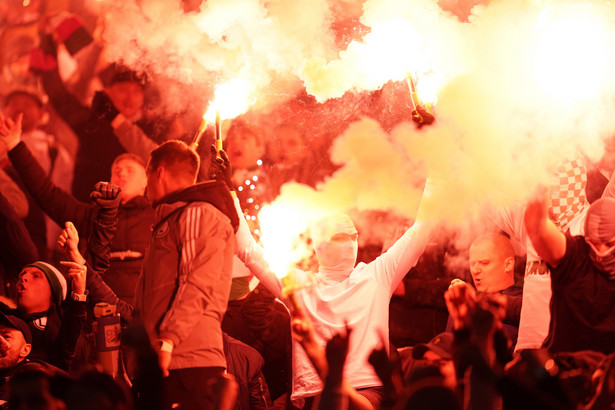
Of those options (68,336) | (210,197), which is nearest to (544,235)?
(210,197)

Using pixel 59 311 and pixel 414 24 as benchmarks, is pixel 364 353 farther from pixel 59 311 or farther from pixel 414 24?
pixel 414 24

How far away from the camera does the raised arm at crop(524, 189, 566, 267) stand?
3.97 metres

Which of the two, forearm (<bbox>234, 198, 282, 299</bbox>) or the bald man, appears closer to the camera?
forearm (<bbox>234, 198, 282, 299</bbox>)

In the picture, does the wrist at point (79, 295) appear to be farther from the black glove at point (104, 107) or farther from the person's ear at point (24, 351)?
the black glove at point (104, 107)

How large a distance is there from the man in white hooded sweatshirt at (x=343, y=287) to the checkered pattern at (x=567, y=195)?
0.91 m

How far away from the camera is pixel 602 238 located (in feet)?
13.4

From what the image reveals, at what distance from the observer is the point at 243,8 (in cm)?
649

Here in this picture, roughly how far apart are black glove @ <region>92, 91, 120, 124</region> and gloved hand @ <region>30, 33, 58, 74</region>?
541 mm

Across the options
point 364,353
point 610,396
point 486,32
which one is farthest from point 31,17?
point 610,396

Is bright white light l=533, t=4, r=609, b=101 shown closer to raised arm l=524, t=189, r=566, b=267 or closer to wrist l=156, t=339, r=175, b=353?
raised arm l=524, t=189, r=566, b=267

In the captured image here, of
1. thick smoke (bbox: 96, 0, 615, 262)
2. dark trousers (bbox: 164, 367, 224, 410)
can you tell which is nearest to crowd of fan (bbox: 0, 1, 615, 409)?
dark trousers (bbox: 164, 367, 224, 410)

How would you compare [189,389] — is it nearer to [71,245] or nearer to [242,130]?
[71,245]

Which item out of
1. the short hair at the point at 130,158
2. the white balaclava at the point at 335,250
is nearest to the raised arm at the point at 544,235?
the white balaclava at the point at 335,250

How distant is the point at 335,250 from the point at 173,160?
4.03 ft
